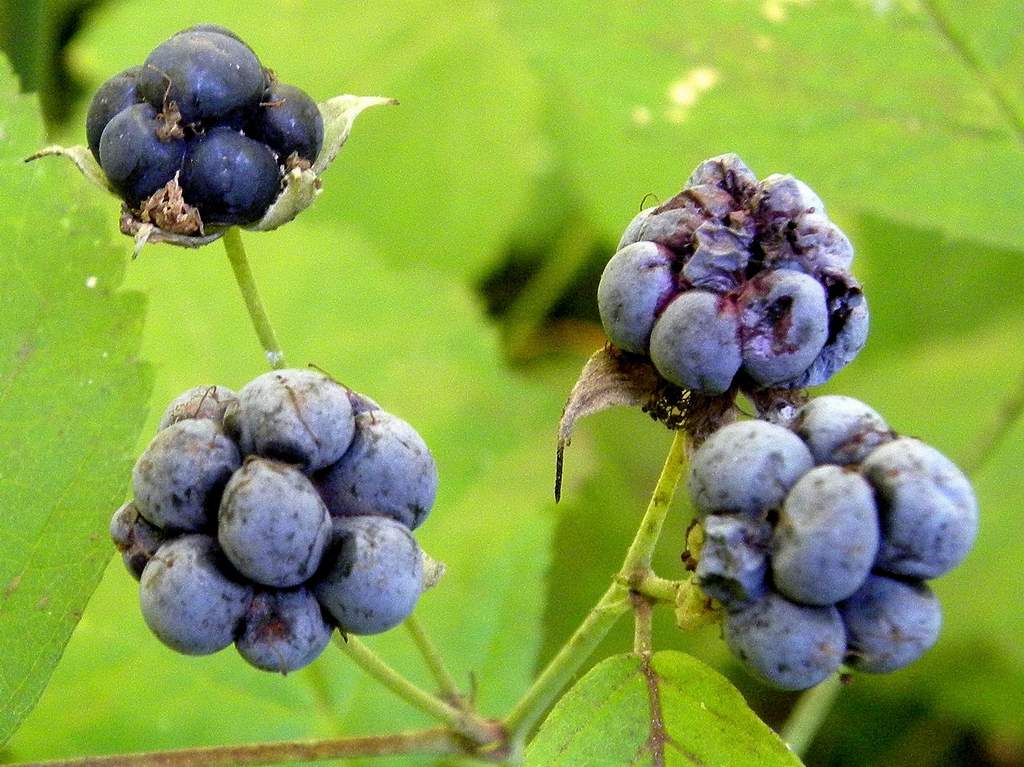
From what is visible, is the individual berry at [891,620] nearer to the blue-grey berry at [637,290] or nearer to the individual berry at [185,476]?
the blue-grey berry at [637,290]

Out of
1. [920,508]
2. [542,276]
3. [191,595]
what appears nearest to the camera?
[920,508]

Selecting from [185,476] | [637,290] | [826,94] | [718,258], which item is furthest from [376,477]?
[826,94]

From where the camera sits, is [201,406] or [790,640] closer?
[790,640]

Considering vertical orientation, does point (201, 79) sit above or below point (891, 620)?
above

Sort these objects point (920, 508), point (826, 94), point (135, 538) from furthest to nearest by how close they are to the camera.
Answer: point (826, 94) → point (135, 538) → point (920, 508)

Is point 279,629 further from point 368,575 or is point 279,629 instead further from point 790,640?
point 790,640

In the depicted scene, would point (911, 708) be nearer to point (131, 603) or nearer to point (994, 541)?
point (994, 541)

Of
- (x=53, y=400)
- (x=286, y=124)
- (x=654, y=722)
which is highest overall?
(x=286, y=124)

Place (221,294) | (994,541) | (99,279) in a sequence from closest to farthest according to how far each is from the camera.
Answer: (99,279) < (221,294) < (994,541)

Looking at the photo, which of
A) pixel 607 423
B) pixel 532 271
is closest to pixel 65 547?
pixel 607 423
